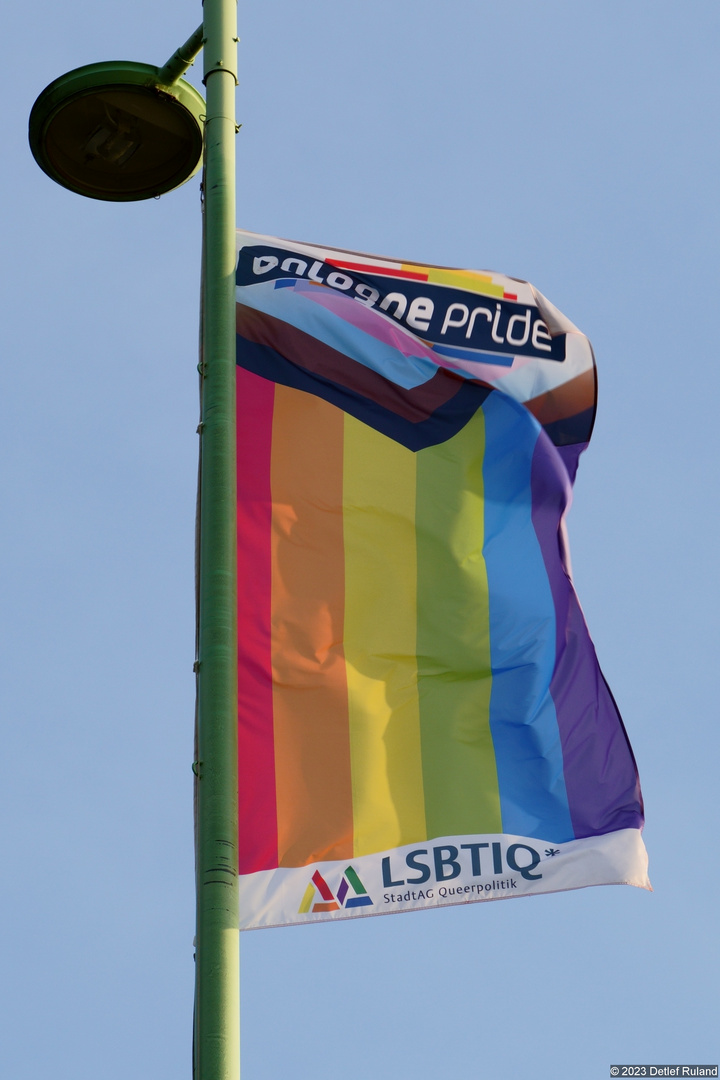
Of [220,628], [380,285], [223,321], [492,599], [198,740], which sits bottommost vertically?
[198,740]

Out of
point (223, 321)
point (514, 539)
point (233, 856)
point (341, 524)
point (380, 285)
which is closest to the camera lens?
point (233, 856)

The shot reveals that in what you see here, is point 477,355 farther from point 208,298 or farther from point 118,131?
point 118,131

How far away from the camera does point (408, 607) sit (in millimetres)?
8688

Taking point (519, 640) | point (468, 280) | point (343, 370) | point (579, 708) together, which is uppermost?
point (468, 280)

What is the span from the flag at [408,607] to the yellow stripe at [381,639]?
11mm

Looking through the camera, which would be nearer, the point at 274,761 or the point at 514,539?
the point at 274,761

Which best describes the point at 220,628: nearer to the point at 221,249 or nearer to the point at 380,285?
the point at 221,249

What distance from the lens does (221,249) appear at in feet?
27.2

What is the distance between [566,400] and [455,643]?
7.48 ft

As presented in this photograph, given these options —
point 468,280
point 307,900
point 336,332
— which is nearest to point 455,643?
point 307,900

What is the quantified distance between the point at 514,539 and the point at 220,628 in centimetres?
259

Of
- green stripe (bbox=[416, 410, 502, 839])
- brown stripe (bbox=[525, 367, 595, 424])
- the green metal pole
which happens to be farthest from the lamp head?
brown stripe (bbox=[525, 367, 595, 424])

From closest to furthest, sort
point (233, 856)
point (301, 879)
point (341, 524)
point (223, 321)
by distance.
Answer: point (233, 856)
point (301, 879)
point (223, 321)
point (341, 524)

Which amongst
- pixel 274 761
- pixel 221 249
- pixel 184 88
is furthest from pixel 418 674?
pixel 184 88
